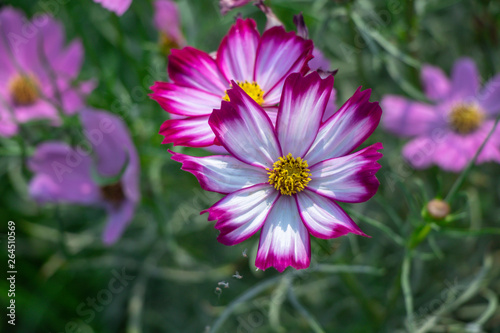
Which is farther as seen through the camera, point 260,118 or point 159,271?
point 159,271

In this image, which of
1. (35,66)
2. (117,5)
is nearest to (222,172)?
(117,5)

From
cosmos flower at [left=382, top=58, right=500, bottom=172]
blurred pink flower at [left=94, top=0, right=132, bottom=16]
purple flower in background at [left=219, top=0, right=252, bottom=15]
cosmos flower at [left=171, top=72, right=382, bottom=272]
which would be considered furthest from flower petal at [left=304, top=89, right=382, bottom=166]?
cosmos flower at [left=382, top=58, right=500, bottom=172]

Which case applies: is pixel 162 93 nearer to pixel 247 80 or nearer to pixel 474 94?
pixel 247 80

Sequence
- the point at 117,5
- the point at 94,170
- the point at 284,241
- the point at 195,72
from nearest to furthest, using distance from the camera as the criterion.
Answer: the point at 284,241, the point at 195,72, the point at 117,5, the point at 94,170

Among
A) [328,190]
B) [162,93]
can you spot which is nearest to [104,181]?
[162,93]

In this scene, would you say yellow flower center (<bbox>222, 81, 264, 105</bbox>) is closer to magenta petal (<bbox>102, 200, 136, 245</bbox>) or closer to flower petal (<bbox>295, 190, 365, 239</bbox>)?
flower petal (<bbox>295, 190, 365, 239</bbox>)

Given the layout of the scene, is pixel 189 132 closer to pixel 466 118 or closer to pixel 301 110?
pixel 301 110

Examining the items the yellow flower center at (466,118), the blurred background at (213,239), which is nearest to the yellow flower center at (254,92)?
the blurred background at (213,239)
